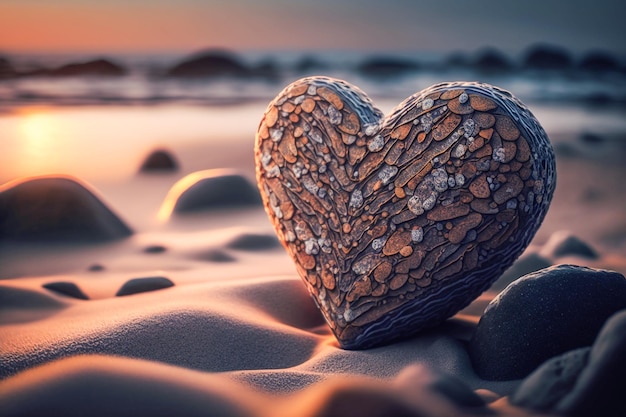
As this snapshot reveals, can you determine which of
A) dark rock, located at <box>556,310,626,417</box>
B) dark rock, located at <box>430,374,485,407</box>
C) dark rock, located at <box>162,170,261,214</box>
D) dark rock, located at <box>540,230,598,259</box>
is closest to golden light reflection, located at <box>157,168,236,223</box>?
dark rock, located at <box>162,170,261,214</box>

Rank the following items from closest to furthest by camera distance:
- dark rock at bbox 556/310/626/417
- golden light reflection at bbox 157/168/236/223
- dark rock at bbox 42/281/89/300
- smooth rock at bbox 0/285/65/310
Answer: dark rock at bbox 556/310/626/417
smooth rock at bbox 0/285/65/310
dark rock at bbox 42/281/89/300
golden light reflection at bbox 157/168/236/223

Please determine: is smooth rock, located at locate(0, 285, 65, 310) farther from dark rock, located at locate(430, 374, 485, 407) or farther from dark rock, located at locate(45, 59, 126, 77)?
dark rock, located at locate(45, 59, 126, 77)

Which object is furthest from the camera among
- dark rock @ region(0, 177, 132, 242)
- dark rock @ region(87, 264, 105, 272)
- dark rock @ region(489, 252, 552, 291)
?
dark rock @ region(0, 177, 132, 242)

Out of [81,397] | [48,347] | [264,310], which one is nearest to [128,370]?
[81,397]

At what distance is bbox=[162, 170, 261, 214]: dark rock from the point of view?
5.21 metres

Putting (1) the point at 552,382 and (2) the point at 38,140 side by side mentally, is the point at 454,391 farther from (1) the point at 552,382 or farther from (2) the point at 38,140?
(2) the point at 38,140

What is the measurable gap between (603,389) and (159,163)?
256 inches

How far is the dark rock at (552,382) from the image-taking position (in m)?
1.64

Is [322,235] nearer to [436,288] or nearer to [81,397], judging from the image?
[436,288]

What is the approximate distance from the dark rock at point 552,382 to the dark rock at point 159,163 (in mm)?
6180

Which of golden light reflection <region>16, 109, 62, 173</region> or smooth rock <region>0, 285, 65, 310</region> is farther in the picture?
golden light reflection <region>16, 109, 62, 173</region>

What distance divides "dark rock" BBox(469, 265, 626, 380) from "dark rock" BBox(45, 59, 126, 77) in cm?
1501

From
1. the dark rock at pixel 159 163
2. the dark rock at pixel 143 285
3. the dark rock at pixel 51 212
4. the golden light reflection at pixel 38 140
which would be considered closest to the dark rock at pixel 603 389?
the dark rock at pixel 143 285

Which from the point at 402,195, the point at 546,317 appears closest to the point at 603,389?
the point at 546,317
